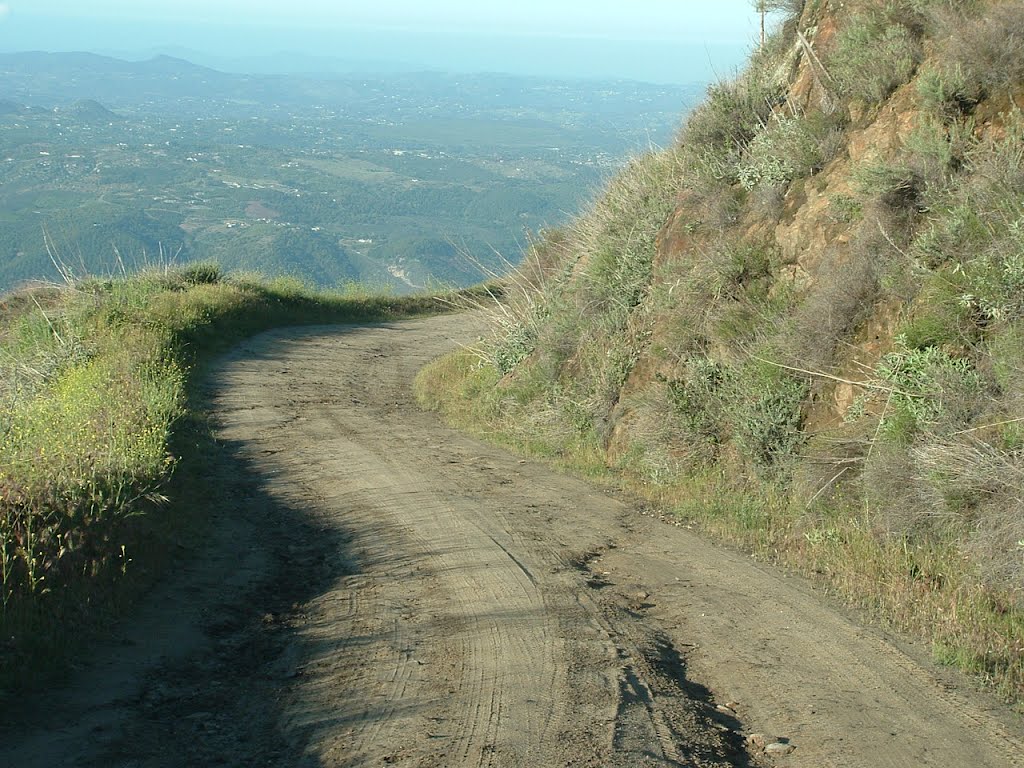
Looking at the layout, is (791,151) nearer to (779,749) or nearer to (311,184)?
(779,749)

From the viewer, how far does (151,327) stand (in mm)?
17906

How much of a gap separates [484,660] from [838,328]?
534 cm

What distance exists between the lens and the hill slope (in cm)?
726

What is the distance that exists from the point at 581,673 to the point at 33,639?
2.95 metres

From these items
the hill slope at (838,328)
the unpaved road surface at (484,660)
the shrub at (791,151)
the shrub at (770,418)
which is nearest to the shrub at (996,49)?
the hill slope at (838,328)

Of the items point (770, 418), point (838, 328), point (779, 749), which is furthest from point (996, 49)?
point (779, 749)

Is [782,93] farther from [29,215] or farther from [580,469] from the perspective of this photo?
[29,215]

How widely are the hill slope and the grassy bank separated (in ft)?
14.6

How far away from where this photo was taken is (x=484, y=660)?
5.77 m

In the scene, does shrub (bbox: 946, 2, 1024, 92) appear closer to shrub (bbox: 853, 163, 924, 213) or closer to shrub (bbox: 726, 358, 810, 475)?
shrub (bbox: 853, 163, 924, 213)

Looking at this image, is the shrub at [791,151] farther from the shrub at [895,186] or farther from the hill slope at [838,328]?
the shrub at [895,186]

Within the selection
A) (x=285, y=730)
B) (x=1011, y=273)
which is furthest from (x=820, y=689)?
(x=1011, y=273)

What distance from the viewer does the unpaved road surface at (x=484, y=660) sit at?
479 centimetres

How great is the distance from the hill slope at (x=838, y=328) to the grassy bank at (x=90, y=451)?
4450 millimetres
